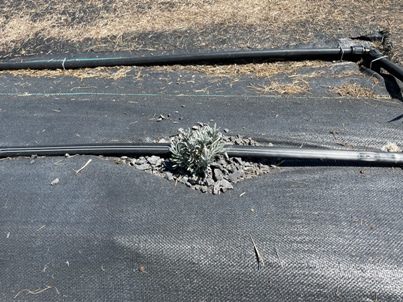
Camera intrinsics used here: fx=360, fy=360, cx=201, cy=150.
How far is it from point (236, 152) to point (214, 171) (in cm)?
22

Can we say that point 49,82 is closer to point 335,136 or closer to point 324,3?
point 335,136

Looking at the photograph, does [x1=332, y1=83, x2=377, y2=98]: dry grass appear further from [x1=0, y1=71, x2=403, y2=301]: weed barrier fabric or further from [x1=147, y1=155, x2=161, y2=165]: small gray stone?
[x1=147, y1=155, x2=161, y2=165]: small gray stone

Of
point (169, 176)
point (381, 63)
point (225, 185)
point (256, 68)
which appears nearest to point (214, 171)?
point (225, 185)

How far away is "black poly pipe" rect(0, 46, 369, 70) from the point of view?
358 centimetres

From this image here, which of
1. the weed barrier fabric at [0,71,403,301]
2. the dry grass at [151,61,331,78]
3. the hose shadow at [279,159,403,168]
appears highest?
the dry grass at [151,61,331,78]

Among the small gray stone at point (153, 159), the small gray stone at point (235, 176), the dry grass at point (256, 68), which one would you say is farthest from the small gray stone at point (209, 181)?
the dry grass at point (256, 68)

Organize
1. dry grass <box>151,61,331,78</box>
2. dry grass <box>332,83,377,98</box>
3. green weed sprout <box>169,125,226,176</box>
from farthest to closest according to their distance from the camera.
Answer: dry grass <box>151,61,331,78</box>
dry grass <box>332,83,377,98</box>
green weed sprout <box>169,125,226,176</box>

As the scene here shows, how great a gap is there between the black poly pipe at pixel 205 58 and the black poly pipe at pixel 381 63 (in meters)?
0.08

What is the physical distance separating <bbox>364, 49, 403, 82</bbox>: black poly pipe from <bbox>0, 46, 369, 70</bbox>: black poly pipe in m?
0.08

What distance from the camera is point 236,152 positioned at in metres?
2.50

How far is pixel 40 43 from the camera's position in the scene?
423 centimetres

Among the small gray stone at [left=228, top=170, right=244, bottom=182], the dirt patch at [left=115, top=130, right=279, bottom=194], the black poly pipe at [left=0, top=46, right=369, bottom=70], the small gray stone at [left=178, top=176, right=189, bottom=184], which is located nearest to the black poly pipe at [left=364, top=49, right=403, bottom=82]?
the black poly pipe at [left=0, top=46, right=369, bottom=70]

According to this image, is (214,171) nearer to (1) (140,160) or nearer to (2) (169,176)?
(2) (169,176)

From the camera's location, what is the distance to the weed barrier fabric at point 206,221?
191cm
